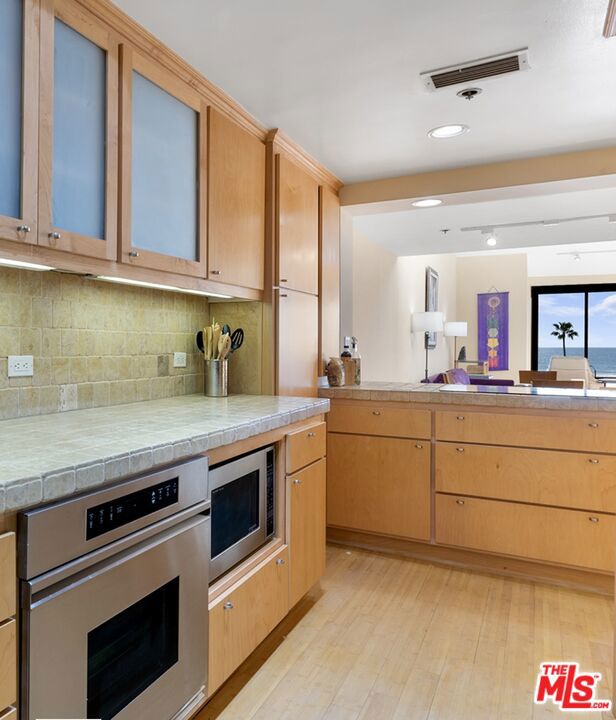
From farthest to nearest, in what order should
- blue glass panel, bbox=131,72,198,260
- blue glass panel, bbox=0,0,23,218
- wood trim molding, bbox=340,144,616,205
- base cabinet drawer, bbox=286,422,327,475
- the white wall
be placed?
1. the white wall
2. wood trim molding, bbox=340,144,616,205
3. base cabinet drawer, bbox=286,422,327,475
4. blue glass panel, bbox=131,72,198,260
5. blue glass panel, bbox=0,0,23,218

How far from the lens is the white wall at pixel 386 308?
4.82 m

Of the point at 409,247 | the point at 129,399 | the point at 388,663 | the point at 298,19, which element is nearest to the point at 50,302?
the point at 129,399

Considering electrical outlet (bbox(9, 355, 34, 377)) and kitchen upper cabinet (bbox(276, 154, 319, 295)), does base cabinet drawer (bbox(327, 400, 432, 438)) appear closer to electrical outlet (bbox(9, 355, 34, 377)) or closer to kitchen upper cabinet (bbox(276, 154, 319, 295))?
kitchen upper cabinet (bbox(276, 154, 319, 295))

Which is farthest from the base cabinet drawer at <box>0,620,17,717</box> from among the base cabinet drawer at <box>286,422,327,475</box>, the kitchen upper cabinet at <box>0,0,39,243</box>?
the base cabinet drawer at <box>286,422,327,475</box>

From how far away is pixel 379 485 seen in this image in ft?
9.60

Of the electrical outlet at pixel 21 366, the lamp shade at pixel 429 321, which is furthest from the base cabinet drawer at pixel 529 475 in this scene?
the lamp shade at pixel 429 321

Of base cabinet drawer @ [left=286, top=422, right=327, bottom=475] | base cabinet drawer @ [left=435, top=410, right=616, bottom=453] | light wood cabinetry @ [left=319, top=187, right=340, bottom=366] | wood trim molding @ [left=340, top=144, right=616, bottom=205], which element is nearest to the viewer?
base cabinet drawer @ [left=286, top=422, right=327, bottom=475]

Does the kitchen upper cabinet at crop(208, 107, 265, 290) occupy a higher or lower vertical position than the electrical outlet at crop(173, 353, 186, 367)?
higher

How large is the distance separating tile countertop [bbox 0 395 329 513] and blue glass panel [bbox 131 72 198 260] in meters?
0.64

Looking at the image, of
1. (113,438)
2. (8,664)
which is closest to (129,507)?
(113,438)

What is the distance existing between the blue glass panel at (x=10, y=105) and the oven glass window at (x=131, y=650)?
112 centimetres

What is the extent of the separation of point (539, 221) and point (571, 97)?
89.9 inches

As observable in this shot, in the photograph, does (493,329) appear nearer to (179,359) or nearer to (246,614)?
(179,359)

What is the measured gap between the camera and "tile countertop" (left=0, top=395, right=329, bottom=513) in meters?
1.04
